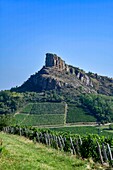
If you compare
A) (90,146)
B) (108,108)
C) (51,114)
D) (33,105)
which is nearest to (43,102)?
(33,105)

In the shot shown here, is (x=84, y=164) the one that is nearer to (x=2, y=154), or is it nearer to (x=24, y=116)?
(x=2, y=154)

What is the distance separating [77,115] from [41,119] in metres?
21.3

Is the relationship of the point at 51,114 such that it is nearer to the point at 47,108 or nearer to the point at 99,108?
the point at 47,108

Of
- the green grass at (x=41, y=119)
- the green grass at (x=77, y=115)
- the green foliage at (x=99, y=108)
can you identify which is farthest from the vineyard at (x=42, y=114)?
the green foliage at (x=99, y=108)

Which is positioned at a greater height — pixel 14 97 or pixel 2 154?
pixel 14 97

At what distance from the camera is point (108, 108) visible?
175125 mm

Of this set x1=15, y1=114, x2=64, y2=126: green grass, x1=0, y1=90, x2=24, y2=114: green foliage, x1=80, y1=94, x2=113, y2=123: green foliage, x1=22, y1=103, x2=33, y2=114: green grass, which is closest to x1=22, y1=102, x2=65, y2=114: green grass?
x1=22, y1=103, x2=33, y2=114: green grass

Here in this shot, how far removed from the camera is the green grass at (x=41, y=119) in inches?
5295

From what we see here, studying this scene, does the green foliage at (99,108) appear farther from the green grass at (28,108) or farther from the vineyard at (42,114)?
the green grass at (28,108)

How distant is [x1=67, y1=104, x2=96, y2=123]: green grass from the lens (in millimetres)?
147488

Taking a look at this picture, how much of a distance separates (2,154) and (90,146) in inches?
355

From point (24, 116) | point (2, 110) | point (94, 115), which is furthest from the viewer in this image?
point (94, 115)

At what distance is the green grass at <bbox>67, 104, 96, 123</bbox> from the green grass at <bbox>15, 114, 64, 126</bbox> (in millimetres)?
4408

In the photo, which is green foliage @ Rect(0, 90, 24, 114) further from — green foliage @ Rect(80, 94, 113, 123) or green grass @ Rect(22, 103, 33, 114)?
green foliage @ Rect(80, 94, 113, 123)
